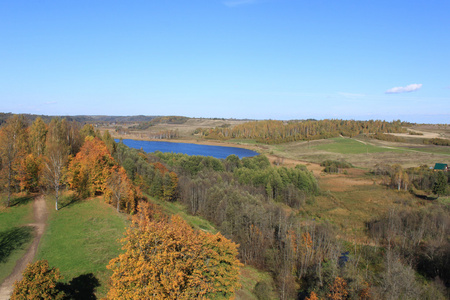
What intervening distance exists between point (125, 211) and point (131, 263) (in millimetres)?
18012

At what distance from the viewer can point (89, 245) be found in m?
18.4

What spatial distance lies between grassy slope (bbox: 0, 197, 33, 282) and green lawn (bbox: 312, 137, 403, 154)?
95492 mm

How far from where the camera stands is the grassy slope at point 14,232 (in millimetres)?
15559

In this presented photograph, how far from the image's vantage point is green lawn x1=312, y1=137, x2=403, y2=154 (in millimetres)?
97344

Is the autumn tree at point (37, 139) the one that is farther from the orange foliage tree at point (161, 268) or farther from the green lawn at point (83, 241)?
the orange foliage tree at point (161, 268)

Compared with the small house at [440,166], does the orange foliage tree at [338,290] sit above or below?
below

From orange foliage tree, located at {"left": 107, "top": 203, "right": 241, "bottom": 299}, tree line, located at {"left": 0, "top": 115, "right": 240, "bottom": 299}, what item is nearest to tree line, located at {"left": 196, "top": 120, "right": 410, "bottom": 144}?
tree line, located at {"left": 0, "top": 115, "right": 240, "bottom": 299}

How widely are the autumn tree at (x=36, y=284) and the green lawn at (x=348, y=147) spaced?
330 feet

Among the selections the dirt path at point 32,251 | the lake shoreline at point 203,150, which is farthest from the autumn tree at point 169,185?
the lake shoreline at point 203,150

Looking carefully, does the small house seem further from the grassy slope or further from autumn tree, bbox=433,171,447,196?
the grassy slope

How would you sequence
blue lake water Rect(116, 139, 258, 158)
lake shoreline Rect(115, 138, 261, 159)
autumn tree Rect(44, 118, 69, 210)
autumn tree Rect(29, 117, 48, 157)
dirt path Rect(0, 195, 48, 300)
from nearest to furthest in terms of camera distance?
dirt path Rect(0, 195, 48, 300) → autumn tree Rect(44, 118, 69, 210) → autumn tree Rect(29, 117, 48, 157) → lake shoreline Rect(115, 138, 261, 159) → blue lake water Rect(116, 139, 258, 158)

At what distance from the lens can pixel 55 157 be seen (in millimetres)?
26703

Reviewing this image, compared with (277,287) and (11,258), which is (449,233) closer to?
(277,287)

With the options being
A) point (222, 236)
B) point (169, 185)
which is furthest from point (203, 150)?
point (222, 236)
